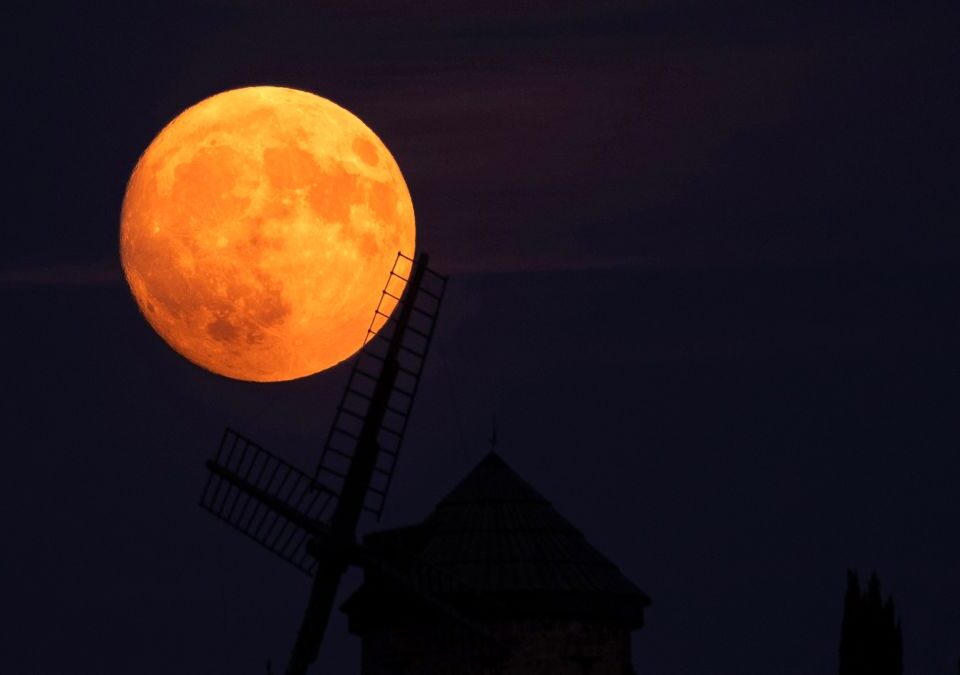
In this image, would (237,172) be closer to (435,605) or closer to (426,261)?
(426,261)

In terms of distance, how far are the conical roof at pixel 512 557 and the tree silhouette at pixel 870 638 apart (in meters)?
3.08

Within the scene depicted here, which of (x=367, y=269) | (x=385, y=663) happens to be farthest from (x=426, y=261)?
(x=385, y=663)

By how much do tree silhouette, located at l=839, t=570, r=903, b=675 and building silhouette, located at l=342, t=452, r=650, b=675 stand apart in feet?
10.4

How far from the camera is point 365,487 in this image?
3534cm

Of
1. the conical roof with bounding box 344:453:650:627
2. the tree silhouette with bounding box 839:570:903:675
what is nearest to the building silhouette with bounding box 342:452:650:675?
the conical roof with bounding box 344:453:650:627

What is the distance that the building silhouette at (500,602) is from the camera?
3888 centimetres

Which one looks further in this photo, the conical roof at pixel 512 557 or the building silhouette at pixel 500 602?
the conical roof at pixel 512 557

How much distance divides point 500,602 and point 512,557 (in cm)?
97

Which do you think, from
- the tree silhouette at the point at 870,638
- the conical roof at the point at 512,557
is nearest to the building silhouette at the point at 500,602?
the conical roof at the point at 512,557

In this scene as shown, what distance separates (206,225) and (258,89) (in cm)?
223

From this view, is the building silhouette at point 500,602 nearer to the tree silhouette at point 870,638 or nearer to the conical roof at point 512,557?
the conical roof at point 512,557

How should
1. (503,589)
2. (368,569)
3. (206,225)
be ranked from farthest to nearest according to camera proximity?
(503,589) < (368,569) < (206,225)

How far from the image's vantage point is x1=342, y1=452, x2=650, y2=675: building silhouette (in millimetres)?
38875

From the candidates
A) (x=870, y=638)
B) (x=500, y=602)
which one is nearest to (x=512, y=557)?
(x=500, y=602)
